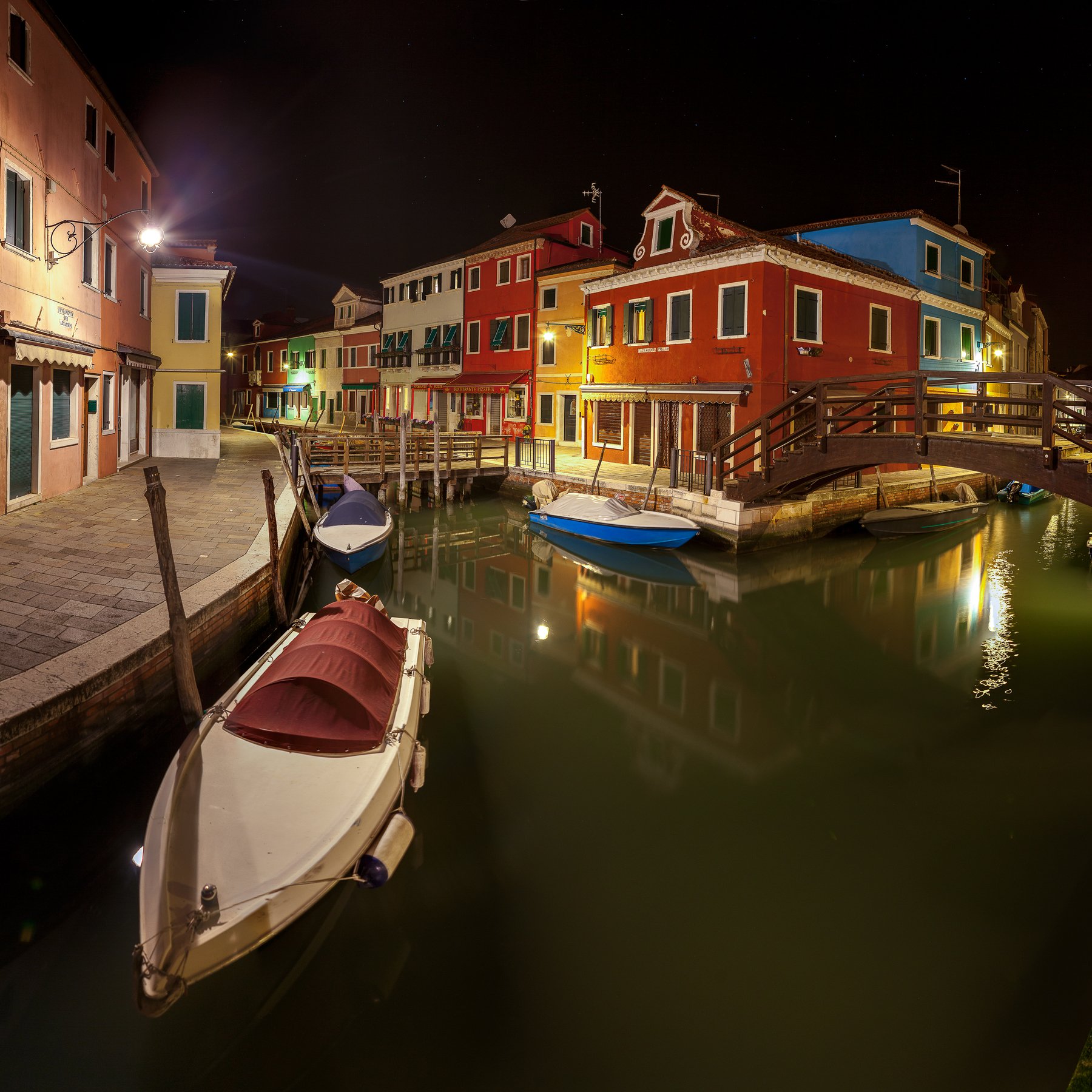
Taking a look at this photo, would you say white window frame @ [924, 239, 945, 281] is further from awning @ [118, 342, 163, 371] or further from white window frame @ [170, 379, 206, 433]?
awning @ [118, 342, 163, 371]

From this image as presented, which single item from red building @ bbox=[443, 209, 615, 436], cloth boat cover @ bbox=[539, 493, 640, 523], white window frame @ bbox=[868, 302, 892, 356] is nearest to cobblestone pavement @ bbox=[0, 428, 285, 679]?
cloth boat cover @ bbox=[539, 493, 640, 523]

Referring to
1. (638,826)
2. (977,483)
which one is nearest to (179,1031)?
(638,826)

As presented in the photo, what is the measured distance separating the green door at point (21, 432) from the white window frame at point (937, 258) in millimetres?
23480

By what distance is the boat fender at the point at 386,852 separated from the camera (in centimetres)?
416

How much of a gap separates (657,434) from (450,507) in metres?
6.40

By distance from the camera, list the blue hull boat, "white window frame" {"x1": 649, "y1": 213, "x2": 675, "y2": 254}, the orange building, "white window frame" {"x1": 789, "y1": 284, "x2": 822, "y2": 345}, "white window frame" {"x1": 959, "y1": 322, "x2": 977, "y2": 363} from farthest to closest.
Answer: "white window frame" {"x1": 959, "y1": 322, "x2": 977, "y2": 363} → "white window frame" {"x1": 649, "y1": 213, "x2": 675, "y2": 254} → "white window frame" {"x1": 789, "y1": 284, "x2": 822, "y2": 345} → the blue hull boat → the orange building

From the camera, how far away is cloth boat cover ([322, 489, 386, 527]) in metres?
13.8

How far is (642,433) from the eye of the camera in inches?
893

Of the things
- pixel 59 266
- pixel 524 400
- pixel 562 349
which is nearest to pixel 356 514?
pixel 59 266

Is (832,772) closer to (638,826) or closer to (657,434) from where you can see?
(638,826)

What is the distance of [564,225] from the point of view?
28.9 metres

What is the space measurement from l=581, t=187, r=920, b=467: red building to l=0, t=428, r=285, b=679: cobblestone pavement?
10258 millimetres

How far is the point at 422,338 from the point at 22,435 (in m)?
24.6

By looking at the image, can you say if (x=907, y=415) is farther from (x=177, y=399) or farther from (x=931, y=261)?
(x=177, y=399)
